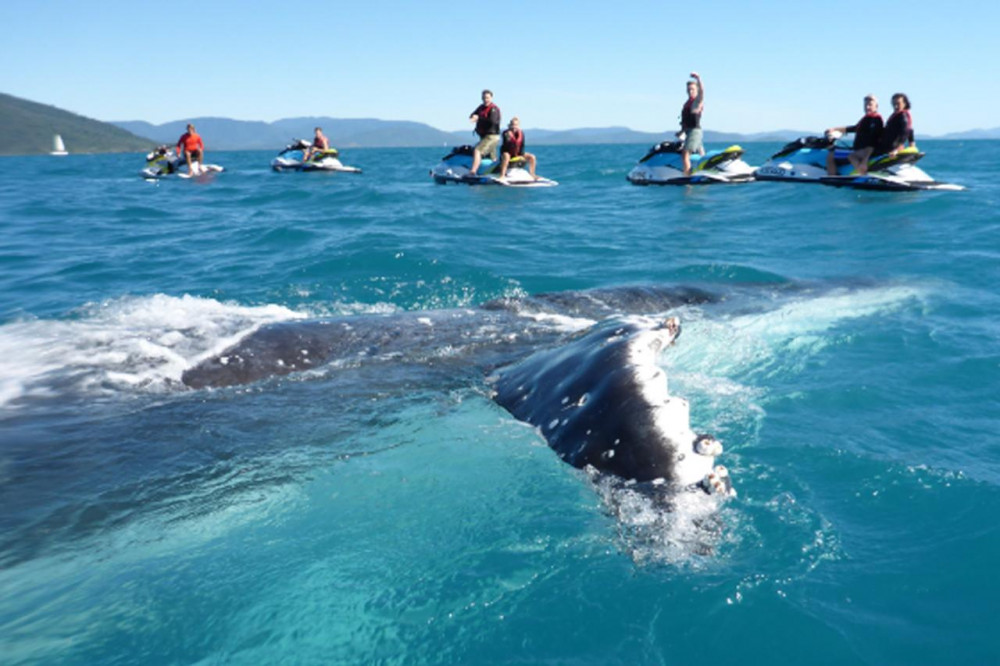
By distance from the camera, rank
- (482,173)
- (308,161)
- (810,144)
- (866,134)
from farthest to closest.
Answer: (308,161) < (482,173) < (810,144) < (866,134)

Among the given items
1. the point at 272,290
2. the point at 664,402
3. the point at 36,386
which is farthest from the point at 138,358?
the point at 272,290

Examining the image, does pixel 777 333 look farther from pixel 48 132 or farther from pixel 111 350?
pixel 48 132

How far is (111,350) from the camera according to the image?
248 inches

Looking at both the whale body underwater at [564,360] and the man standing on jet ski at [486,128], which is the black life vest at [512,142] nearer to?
the man standing on jet ski at [486,128]

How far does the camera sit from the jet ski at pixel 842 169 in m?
20.6

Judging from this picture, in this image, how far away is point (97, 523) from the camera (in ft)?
13.3

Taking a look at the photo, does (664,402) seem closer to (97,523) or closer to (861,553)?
(861,553)

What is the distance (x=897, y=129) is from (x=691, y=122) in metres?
6.30

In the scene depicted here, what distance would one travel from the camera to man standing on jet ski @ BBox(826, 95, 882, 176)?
69.7 ft

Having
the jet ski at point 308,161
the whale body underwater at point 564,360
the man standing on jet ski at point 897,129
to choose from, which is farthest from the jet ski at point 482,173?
the whale body underwater at point 564,360

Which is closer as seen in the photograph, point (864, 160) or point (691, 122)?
point (864, 160)

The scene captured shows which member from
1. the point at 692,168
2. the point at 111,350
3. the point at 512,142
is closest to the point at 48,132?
the point at 512,142

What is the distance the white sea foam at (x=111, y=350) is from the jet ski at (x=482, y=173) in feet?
63.2

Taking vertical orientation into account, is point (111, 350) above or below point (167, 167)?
below
